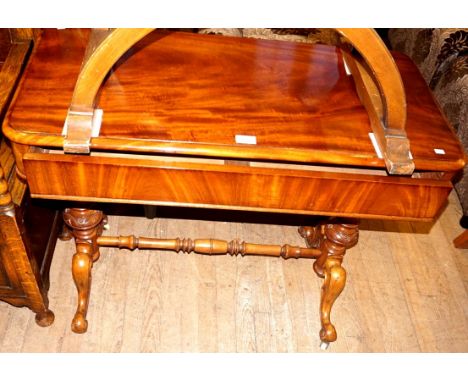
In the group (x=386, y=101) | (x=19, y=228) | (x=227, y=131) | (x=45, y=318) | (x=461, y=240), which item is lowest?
(x=45, y=318)

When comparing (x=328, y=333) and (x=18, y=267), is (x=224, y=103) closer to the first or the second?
(x=18, y=267)

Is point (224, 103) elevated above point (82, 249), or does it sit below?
above

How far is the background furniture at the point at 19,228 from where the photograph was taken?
1424mm

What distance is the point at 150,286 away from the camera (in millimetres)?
1997

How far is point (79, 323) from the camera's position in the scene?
180cm

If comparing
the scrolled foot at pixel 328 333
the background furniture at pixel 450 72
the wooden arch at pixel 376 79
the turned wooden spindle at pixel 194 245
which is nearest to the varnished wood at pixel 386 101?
the wooden arch at pixel 376 79

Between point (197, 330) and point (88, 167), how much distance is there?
88 centimetres

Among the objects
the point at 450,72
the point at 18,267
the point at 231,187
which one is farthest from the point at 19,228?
the point at 450,72

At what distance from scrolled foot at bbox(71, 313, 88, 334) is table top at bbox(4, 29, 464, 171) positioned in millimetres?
804

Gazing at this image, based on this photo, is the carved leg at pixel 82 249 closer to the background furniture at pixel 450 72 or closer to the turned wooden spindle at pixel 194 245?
the turned wooden spindle at pixel 194 245

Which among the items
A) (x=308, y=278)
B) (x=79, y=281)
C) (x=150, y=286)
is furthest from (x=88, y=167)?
(x=308, y=278)

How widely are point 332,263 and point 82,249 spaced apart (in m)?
0.87

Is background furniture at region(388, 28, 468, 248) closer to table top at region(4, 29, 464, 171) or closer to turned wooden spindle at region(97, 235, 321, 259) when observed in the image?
table top at region(4, 29, 464, 171)
